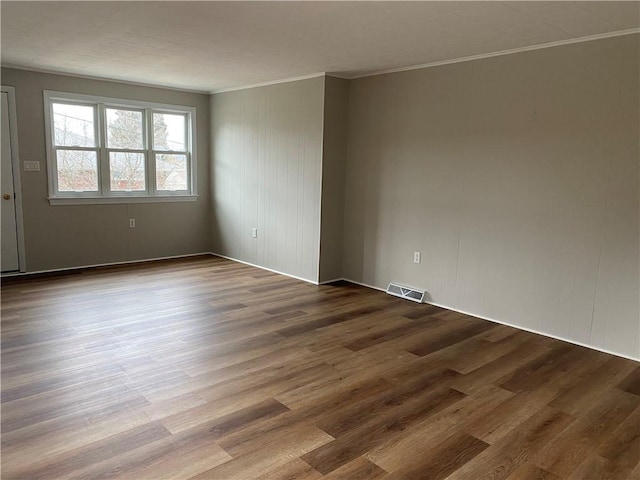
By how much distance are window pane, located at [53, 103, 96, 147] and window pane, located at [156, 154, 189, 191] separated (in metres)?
0.89

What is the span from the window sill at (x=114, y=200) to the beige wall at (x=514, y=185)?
2695 millimetres

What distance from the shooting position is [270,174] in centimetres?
578

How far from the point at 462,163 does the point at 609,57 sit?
1.36m

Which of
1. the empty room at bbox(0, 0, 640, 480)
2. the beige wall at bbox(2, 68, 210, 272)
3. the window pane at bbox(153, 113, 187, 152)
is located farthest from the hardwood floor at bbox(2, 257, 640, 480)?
the window pane at bbox(153, 113, 187, 152)

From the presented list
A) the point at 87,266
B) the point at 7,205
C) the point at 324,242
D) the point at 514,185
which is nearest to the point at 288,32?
the point at 514,185

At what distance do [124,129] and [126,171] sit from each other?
1.76 feet

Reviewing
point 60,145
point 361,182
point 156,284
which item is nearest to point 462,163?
point 361,182

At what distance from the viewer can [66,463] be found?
206 cm

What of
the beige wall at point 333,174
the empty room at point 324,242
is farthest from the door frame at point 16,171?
the beige wall at point 333,174

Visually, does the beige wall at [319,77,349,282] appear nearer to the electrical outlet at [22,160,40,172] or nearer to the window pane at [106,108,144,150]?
the window pane at [106,108,144,150]

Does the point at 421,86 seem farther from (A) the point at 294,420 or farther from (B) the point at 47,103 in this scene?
(B) the point at 47,103

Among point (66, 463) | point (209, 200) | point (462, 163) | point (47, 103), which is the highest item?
point (47, 103)

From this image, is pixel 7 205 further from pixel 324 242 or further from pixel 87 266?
pixel 324 242

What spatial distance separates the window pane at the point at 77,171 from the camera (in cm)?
559
